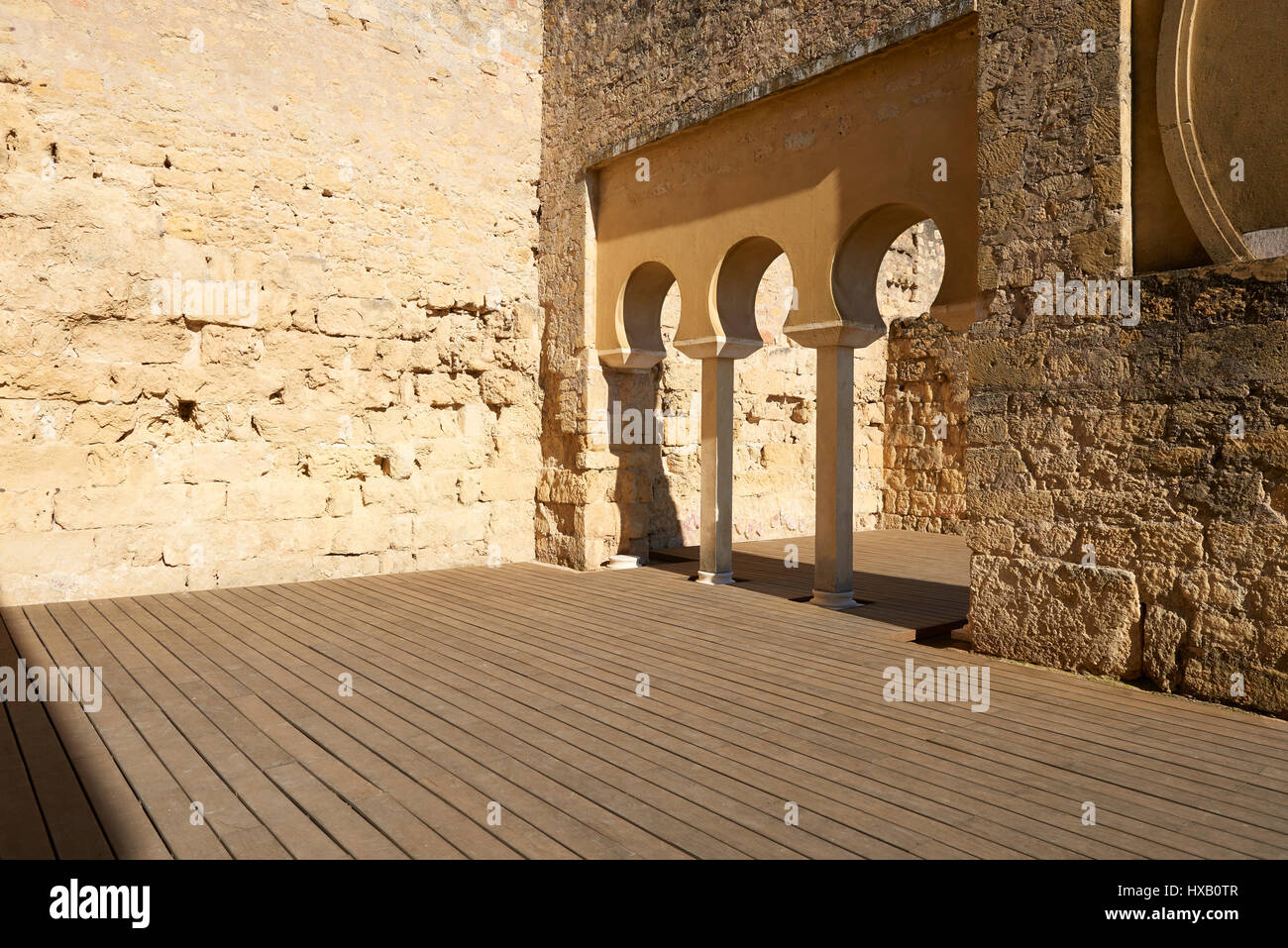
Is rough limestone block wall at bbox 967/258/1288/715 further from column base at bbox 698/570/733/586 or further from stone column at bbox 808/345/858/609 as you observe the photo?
column base at bbox 698/570/733/586

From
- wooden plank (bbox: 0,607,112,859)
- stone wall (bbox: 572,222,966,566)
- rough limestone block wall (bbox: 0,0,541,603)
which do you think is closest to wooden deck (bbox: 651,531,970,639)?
stone wall (bbox: 572,222,966,566)

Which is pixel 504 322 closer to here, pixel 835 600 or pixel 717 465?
pixel 717 465

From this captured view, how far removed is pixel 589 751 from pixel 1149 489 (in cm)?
283

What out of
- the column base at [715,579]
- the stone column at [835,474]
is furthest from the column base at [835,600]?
the column base at [715,579]

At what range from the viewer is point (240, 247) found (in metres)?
6.96

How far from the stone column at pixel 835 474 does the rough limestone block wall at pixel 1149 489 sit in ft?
4.77

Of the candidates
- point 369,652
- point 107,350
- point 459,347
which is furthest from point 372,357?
point 369,652

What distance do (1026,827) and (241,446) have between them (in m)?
5.96

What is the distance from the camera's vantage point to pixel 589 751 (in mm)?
3590

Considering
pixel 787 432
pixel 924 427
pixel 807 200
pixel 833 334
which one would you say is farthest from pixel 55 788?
pixel 924 427

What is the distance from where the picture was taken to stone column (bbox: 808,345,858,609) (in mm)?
6430

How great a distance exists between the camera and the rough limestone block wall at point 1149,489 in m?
3.99
